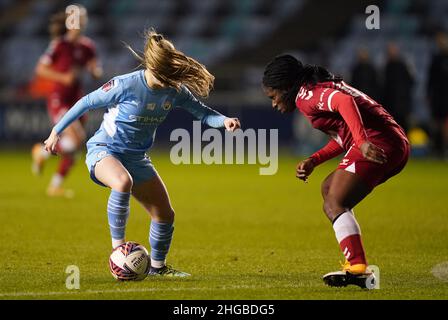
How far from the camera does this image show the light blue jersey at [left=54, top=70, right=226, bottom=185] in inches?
303

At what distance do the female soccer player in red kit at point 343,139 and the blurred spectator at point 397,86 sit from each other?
13.5m

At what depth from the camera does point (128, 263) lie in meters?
7.46

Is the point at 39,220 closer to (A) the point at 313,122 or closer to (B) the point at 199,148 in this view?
(A) the point at 313,122

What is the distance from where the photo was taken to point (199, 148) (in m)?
22.5

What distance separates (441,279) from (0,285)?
10.8 feet

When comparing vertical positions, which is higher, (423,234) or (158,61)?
(158,61)

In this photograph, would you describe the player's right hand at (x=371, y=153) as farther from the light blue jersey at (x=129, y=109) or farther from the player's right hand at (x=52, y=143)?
the player's right hand at (x=52, y=143)

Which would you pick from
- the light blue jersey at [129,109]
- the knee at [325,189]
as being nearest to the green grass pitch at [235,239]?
the knee at [325,189]

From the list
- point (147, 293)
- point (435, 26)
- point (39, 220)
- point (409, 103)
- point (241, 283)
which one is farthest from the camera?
point (435, 26)

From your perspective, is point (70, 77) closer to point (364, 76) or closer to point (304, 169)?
point (304, 169)

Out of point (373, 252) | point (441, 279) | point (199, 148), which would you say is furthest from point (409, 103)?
point (441, 279)

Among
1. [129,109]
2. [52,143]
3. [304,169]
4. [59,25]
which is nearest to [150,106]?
[129,109]

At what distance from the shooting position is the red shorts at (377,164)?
23.7 feet

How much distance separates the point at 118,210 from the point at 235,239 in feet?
9.97
